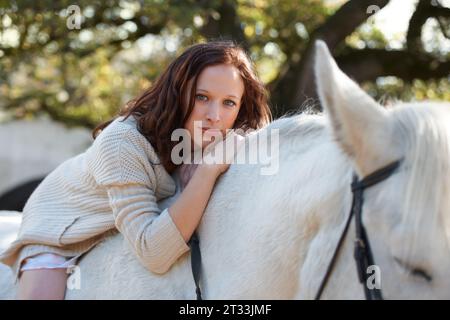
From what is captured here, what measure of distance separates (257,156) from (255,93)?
465 millimetres

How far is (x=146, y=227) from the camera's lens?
5.59ft

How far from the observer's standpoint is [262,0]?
21.3 feet

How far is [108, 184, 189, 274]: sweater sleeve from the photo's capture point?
5.50 ft

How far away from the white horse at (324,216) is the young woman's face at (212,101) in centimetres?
25

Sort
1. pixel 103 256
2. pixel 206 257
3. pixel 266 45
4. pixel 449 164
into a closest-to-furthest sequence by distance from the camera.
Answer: pixel 449 164 → pixel 206 257 → pixel 103 256 → pixel 266 45

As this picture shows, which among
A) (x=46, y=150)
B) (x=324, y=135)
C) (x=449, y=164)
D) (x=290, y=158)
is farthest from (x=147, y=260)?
(x=46, y=150)

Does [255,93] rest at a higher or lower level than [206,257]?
higher

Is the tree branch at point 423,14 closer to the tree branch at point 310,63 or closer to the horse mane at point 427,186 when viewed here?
the tree branch at point 310,63

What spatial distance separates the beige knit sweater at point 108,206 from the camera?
5.56 ft

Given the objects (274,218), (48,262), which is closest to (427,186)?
(274,218)

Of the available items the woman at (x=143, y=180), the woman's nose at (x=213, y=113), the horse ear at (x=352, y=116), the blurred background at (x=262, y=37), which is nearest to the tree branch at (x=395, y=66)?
the blurred background at (x=262, y=37)

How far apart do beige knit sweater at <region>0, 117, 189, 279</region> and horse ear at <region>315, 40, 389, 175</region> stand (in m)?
0.60

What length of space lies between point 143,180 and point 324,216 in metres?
0.61
